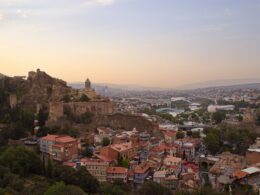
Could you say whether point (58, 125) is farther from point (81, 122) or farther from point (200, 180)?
point (200, 180)

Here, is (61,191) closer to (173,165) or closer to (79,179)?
(79,179)

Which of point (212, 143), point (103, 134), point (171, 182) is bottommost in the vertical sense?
point (171, 182)

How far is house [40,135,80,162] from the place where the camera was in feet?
71.8

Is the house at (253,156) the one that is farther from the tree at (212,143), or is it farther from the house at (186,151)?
the house at (186,151)

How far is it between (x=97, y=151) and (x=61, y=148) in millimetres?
2329

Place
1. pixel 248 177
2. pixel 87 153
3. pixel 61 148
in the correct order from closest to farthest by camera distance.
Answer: pixel 248 177
pixel 61 148
pixel 87 153

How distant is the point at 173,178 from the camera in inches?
770

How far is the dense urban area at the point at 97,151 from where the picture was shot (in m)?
17.7

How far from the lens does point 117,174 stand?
19609mm

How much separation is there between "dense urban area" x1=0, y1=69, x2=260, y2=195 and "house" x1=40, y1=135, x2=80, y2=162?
0.06 meters

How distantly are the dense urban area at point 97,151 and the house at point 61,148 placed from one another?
0.06 m

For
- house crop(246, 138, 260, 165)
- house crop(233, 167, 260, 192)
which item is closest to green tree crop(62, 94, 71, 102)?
house crop(246, 138, 260, 165)

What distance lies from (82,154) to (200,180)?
7.04m

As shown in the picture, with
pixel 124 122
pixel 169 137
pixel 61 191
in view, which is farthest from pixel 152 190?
pixel 124 122
